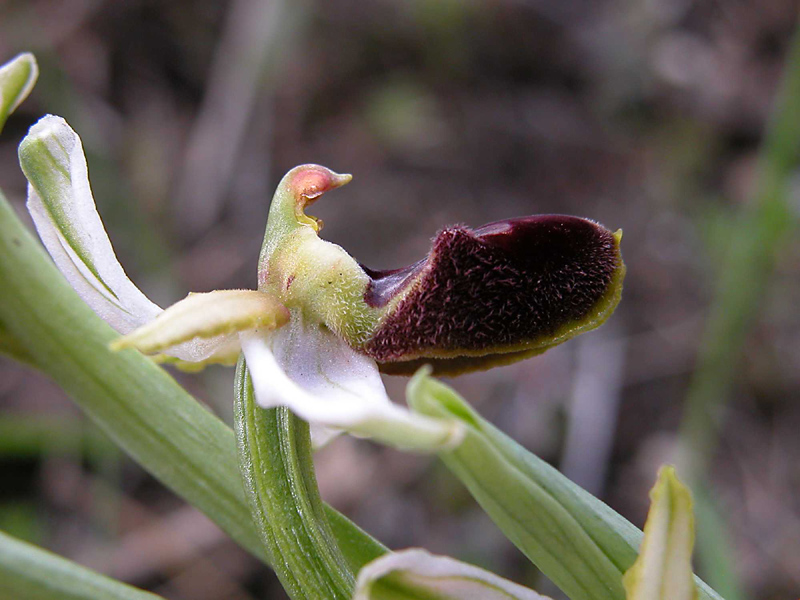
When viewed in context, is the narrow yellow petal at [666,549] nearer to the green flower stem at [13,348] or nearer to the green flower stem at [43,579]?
the green flower stem at [43,579]

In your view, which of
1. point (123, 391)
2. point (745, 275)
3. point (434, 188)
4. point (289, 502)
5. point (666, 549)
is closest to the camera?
point (666, 549)

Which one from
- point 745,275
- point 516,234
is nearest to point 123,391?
point 516,234

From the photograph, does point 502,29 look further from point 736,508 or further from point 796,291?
point 736,508

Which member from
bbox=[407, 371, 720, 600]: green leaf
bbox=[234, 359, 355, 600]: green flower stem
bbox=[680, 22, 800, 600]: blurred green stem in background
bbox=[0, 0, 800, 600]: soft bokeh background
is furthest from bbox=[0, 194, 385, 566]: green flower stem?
bbox=[0, 0, 800, 600]: soft bokeh background

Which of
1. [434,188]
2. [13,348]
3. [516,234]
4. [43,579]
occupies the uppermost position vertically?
[516,234]

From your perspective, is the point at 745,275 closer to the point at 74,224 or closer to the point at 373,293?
the point at 373,293

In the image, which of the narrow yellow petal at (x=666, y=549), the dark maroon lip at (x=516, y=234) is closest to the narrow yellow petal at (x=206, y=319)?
the dark maroon lip at (x=516, y=234)
